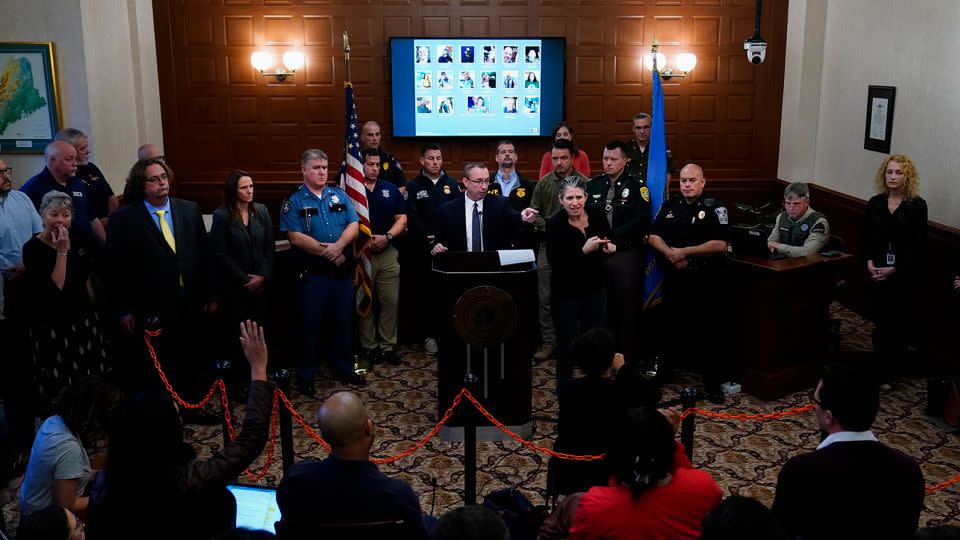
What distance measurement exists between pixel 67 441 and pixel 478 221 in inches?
128

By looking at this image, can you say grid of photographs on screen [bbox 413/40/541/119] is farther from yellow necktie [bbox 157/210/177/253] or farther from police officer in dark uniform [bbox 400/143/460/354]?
yellow necktie [bbox 157/210/177/253]

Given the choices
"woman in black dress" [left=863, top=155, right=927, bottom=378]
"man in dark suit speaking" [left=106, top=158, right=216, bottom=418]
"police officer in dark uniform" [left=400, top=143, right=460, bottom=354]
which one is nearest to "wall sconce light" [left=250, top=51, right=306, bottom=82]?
"police officer in dark uniform" [left=400, top=143, right=460, bottom=354]

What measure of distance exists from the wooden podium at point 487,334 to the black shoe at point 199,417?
1.50 meters

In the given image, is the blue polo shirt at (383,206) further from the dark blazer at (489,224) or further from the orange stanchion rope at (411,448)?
the orange stanchion rope at (411,448)

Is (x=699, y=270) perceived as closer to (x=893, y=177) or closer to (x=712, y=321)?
Result: (x=712, y=321)

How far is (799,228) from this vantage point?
6637 millimetres

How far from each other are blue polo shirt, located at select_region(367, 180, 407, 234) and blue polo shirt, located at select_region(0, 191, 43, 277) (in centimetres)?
230

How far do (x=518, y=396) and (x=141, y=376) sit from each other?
238cm

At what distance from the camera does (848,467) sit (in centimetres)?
276

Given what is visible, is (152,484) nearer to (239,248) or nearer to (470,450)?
(470,450)

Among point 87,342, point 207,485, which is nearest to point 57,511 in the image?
point 207,485

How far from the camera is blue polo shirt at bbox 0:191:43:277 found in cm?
559

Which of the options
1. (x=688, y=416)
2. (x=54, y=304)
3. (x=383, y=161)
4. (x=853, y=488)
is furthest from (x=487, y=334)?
(x=383, y=161)

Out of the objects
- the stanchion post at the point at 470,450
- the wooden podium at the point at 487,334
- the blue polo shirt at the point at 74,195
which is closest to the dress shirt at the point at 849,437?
the stanchion post at the point at 470,450
